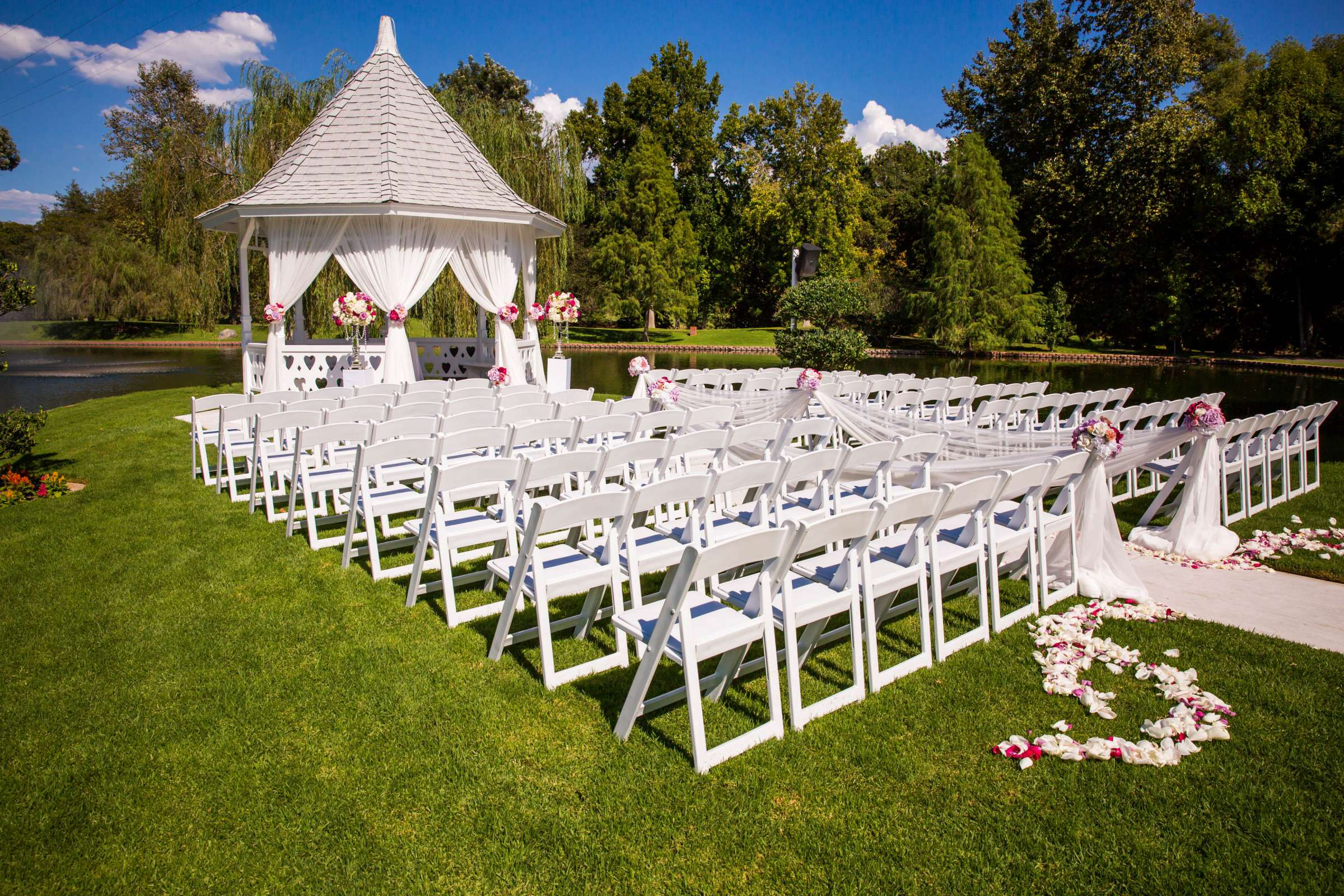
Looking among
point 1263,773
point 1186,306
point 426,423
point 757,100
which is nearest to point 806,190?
point 757,100

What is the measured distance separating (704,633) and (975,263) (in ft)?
109

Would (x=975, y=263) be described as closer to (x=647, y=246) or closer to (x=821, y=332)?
(x=647, y=246)

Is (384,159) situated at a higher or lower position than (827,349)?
higher

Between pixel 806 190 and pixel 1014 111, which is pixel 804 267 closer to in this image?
pixel 806 190

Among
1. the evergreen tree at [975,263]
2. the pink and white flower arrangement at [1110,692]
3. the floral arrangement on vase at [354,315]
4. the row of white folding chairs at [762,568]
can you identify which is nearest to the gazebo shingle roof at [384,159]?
the floral arrangement on vase at [354,315]

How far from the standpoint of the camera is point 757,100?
137ft

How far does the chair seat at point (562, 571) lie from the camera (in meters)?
3.75

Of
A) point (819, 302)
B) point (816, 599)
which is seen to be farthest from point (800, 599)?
point (819, 302)

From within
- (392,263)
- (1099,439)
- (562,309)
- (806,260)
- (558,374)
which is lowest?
(1099,439)

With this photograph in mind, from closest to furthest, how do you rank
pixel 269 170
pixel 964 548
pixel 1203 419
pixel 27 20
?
pixel 964 548, pixel 1203 419, pixel 269 170, pixel 27 20

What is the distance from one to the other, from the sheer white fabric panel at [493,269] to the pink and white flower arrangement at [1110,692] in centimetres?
1066

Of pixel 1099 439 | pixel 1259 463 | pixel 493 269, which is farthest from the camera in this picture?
pixel 493 269

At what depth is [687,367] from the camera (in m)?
27.7

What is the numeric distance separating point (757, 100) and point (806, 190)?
659cm
